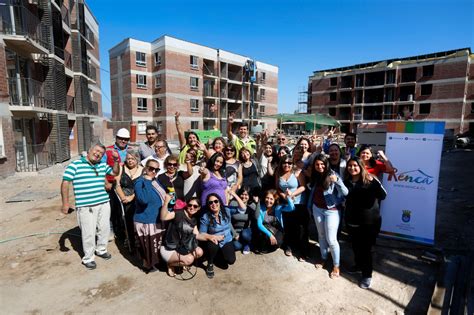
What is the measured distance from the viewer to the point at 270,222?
4.53m

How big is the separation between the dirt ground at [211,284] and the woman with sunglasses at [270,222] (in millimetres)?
213

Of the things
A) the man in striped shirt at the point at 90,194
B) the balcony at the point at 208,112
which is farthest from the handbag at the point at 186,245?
the balcony at the point at 208,112

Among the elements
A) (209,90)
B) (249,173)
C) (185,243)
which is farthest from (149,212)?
(209,90)

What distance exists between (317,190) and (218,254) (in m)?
1.84

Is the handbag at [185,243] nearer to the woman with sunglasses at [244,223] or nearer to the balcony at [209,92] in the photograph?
the woman with sunglasses at [244,223]

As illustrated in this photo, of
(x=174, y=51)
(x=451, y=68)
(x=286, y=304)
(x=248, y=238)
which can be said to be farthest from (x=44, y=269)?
(x=451, y=68)

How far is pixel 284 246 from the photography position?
15.5 feet

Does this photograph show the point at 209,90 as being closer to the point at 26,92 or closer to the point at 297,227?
the point at 26,92

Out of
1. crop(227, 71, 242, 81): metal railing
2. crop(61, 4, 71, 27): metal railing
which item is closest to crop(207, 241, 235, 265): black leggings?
crop(61, 4, 71, 27): metal railing

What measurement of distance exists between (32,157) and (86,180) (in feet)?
40.0

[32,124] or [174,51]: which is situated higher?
[174,51]

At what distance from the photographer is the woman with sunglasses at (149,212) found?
378 centimetres

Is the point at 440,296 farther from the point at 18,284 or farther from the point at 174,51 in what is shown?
the point at 174,51

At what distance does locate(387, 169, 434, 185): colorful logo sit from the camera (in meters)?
4.67
